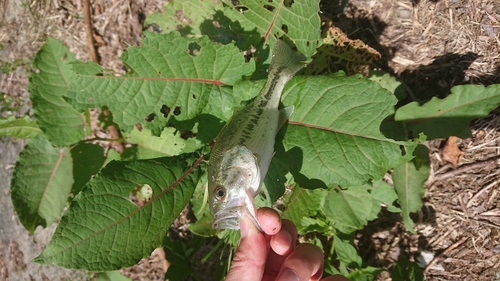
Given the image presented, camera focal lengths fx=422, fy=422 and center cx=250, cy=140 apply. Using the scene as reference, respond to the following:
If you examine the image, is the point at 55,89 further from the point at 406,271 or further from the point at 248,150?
the point at 406,271

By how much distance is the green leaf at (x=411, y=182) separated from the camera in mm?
2230

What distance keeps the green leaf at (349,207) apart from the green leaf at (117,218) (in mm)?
952

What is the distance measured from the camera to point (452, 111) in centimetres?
203

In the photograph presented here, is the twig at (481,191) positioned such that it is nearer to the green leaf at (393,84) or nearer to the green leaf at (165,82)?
the green leaf at (393,84)

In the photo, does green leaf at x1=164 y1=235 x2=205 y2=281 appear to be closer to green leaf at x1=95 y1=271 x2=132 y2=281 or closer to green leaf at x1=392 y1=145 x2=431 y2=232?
green leaf at x1=95 y1=271 x2=132 y2=281

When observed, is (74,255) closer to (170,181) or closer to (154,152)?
(170,181)

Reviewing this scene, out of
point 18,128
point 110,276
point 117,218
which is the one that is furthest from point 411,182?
point 18,128

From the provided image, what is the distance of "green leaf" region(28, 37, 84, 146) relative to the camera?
7.91 ft

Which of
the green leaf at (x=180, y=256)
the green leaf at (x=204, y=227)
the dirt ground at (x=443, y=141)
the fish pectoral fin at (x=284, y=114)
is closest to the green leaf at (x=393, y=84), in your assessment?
the dirt ground at (x=443, y=141)

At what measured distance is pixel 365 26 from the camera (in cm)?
254

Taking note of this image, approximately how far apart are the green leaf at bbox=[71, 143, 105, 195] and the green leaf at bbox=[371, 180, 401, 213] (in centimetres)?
160

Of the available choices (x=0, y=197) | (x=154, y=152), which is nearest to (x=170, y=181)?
(x=154, y=152)

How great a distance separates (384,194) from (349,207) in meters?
0.23

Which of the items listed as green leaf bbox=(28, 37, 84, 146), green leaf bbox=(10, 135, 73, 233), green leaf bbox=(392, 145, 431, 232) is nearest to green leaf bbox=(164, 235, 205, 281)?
green leaf bbox=(10, 135, 73, 233)
